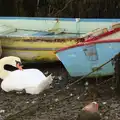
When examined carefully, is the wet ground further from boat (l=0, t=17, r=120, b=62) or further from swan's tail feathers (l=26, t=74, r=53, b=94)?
boat (l=0, t=17, r=120, b=62)

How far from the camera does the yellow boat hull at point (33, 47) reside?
11508 mm

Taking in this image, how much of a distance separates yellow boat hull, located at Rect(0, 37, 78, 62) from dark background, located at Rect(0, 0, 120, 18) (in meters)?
3.12

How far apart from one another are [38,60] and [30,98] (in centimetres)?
279

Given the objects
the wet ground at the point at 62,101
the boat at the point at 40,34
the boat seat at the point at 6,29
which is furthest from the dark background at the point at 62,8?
the wet ground at the point at 62,101

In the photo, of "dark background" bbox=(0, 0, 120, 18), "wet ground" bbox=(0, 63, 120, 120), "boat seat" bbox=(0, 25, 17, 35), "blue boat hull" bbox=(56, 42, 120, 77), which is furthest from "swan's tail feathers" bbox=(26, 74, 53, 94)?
"dark background" bbox=(0, 0, 120, 18)

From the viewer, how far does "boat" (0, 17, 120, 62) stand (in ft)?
37.9

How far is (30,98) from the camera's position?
908 centimetres

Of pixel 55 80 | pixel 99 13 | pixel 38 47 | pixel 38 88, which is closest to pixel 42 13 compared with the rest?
pixel 99 13

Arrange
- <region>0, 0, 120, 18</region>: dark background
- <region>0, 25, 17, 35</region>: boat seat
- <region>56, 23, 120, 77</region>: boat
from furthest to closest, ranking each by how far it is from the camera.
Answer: <region>0, 0, 120, 18</region>: dark background, <region>0, 25, 17, 35</region>: boat seat, <region>56, 23, 120, 77</region>: boat

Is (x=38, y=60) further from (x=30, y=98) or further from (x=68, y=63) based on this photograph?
(x=30, y=98)

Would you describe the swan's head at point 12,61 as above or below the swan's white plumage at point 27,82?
above

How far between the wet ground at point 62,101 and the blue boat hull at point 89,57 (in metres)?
0.22

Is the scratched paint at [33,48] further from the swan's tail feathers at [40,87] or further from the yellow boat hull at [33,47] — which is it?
Result: the swan's tail feathers at [40,87]

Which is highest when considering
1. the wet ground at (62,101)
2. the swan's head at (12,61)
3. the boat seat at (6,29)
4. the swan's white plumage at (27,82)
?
the boat seat at (6,29)
